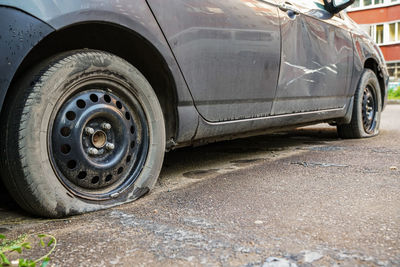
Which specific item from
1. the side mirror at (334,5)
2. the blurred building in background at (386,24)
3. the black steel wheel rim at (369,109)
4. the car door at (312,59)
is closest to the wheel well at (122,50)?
the car door at (312,59)

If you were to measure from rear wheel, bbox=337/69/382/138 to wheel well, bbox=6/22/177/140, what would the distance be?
2.77 m

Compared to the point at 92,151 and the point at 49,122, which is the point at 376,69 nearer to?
the point at 92,151

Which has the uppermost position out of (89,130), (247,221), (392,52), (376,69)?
(392,52)

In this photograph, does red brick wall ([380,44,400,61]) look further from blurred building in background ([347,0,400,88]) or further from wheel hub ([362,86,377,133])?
wheel hub ([362,86,377,133])

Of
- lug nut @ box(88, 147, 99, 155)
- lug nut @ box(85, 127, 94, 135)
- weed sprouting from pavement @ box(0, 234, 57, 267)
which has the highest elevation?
lug nut @ box(85, 127, 94, 135)

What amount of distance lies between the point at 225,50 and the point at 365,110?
2679 millimetres

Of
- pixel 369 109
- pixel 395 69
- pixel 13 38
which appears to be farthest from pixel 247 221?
pixel 395 69

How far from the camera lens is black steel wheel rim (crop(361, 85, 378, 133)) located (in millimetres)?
4719

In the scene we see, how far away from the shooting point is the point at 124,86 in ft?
7.16

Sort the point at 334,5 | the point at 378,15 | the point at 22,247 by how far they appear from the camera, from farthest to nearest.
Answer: the point at 378,15 < the point at 334,5 < the point at 22,247

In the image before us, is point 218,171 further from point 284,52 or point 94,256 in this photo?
point 94,256

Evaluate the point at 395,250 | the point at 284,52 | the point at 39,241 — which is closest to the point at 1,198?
the point at 39,241

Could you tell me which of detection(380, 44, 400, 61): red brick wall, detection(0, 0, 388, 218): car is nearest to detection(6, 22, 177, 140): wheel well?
detection(0, 0, 388, 218): car

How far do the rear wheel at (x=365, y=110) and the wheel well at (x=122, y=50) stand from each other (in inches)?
109
